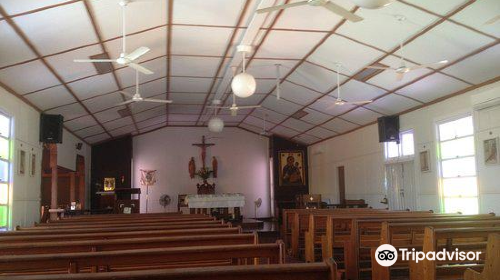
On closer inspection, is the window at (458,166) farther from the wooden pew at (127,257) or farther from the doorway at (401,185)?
the wooden pew at (127,257)

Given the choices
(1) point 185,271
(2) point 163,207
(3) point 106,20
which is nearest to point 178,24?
(3) point 106,20

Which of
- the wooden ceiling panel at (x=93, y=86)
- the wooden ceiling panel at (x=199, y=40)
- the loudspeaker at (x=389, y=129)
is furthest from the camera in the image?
the loudspeaker at (x=389, y=129)

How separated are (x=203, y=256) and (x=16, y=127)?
688 cm

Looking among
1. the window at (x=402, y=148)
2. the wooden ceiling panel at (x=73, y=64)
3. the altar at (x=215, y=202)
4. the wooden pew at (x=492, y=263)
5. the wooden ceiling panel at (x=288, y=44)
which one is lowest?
the wooden pew at (x=492, y=263)

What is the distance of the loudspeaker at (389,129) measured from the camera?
11375 mm

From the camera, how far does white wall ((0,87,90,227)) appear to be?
8.02 m

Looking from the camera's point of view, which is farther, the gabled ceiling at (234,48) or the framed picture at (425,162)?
the framed picture at (425,162)

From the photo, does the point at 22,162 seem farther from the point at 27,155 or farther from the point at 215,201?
the point at 215,201

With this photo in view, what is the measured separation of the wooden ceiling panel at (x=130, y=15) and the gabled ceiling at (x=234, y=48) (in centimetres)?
2

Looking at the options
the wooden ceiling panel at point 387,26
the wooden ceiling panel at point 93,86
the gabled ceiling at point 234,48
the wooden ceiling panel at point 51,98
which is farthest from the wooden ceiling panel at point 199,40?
the wooden ceiling panel at point 51,98

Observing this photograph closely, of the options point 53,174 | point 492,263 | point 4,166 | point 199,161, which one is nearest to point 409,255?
point 492,263

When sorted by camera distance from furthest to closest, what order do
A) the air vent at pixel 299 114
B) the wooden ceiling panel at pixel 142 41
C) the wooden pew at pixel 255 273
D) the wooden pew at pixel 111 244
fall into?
the air vent at pixel 299 114
the wooden ceiling panel at pixel 142 41
the wooden pew at pixel 111 244
the wooden pew at pixel 255 273

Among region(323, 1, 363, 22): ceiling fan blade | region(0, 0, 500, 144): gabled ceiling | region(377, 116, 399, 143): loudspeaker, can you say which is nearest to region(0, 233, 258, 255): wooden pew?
region(323, 1, 363, 22): ceiling fan blade

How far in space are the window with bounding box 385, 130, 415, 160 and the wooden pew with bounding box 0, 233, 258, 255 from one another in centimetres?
845
